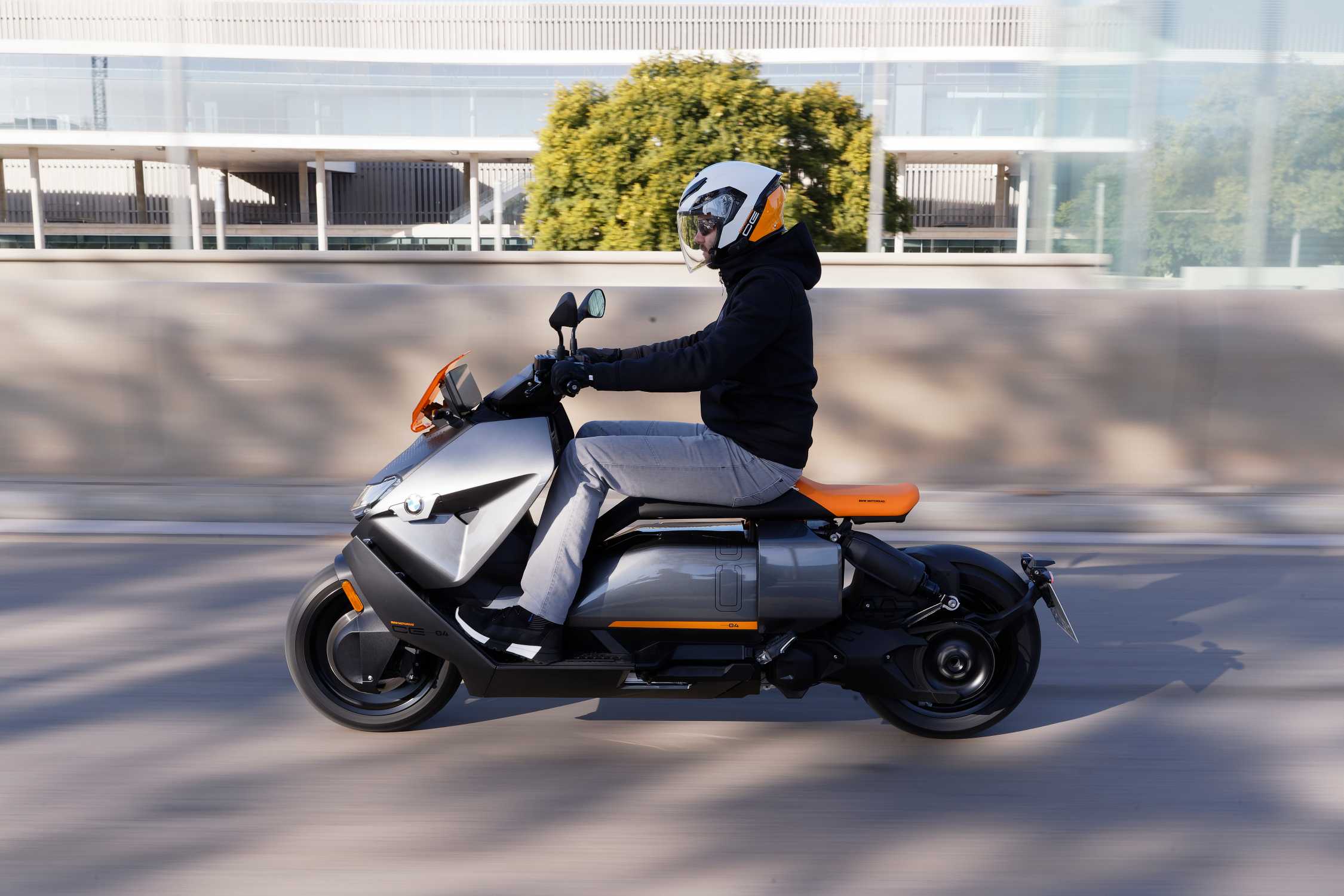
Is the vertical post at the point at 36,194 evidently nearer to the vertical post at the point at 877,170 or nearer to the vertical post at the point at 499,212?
the vertical post at the point at 499,212

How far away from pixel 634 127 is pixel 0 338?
13661 millimetres

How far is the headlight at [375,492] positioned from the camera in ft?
12.4

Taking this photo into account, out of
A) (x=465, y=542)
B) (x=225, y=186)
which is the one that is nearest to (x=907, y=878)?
(x=465, y=542)

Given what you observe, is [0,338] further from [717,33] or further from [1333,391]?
[717,33]

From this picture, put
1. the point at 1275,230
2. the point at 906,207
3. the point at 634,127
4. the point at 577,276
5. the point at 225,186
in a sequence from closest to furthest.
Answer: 1. the point at 1275,230
2. the point at 577,276
3. the point at 634,127
4. the point at 906,207
5. the point at 225,186

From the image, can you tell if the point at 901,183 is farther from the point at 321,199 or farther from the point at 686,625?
the point at 686,625

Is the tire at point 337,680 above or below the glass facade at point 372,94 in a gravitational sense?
below

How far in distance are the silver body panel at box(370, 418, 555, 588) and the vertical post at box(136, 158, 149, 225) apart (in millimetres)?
49579

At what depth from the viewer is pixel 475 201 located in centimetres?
4219

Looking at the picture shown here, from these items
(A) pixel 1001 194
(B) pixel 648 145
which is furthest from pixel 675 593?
(A) pixel 1001 194

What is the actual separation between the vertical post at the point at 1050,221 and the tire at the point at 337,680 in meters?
9.70

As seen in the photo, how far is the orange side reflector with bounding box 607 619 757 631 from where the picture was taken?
3771 millimetres

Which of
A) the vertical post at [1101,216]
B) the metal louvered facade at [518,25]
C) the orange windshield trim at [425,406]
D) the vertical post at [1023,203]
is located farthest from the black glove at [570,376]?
the metal louvered facade at [518,25]

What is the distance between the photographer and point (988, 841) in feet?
10.7
